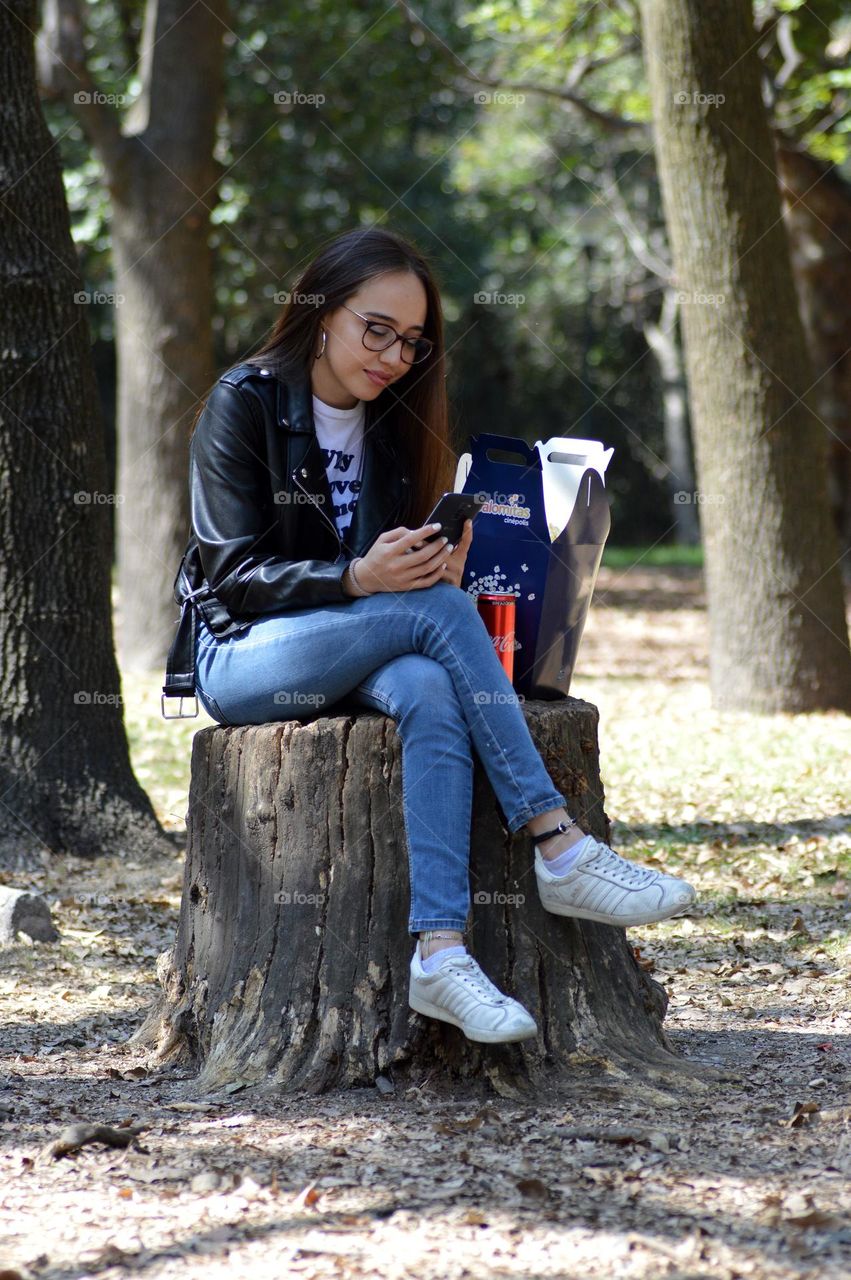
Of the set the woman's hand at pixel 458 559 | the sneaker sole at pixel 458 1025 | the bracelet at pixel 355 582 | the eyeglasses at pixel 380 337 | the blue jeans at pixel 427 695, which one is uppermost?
the eyeglasses at pixel 380 337

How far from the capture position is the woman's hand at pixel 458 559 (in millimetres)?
3064

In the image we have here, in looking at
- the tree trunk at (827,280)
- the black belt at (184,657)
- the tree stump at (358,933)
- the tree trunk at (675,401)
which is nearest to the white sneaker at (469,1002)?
the tree stump at (358,933)

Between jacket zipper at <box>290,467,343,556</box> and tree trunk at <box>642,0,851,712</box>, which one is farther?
tree trunk at <box>642,0,851,712</box>

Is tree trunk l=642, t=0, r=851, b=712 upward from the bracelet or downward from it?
upward

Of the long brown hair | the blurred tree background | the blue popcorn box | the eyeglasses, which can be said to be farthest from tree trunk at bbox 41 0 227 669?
the blue popcorn box

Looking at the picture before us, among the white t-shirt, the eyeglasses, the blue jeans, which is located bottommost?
the blue jeans

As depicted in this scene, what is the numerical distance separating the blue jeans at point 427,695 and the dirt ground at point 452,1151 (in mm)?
462

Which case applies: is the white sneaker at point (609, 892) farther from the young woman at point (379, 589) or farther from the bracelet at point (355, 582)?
the bracelet at point (355, 582)

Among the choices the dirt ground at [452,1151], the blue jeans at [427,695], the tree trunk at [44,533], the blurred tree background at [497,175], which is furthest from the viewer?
the blurred tree background at [497,175]

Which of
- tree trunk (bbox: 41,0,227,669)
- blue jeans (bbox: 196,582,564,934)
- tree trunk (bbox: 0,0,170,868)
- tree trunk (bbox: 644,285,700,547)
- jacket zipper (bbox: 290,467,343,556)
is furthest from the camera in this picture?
tree trunk (bbox: 644,285,700,547)

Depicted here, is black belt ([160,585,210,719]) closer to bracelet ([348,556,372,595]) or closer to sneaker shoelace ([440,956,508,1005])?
bracelet ([348,556,372,595])

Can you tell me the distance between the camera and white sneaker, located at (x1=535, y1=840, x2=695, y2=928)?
9.51 ft

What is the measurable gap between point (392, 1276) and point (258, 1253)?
229 mm

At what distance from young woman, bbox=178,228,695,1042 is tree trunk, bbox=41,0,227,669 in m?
5.93
